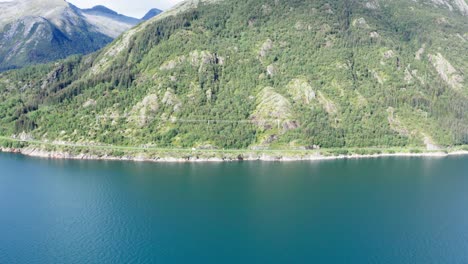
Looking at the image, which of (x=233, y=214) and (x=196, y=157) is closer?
(x=233, y=214)

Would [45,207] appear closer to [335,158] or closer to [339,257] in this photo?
[339,257]

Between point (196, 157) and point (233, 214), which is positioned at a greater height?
point (196, 157)

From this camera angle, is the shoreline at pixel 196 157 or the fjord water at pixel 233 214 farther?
the shoreline at pixel 196 157

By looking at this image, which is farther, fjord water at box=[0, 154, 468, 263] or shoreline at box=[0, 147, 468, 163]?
shoreline at box=[0, 147, 468, 163]

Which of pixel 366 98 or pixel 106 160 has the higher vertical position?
pixel 366 98

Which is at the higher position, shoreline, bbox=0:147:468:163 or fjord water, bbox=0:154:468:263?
shoreline, bbox=0:147:468:163

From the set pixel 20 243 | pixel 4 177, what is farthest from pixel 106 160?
pixel 20 243

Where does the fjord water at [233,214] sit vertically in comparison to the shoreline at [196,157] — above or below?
below

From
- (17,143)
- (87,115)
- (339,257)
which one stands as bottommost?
(339,257)
